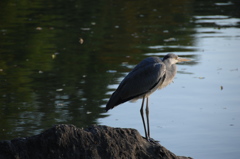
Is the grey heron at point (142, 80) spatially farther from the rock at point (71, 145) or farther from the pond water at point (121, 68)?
the rock at point (71, 145)

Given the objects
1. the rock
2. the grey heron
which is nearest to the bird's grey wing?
the grey heron

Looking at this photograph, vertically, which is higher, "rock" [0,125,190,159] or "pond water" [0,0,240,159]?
"rock" [0,125,190,159]

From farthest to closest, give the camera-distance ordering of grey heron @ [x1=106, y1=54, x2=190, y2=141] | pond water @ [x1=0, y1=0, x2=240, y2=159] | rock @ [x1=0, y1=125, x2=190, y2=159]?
1. pond water @ [x1=0, y1=0, x2=240, y2=159]
2. grey heron @ [x1=106, y1=54, x2=190, y2=141]
3. rock @ [x1=0, y1=125, x2=190, y2=159]

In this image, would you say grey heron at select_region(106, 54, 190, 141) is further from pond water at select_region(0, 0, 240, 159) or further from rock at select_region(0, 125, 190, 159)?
rock at select_region(0, 125, 190, 159)

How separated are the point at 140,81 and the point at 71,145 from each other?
91.6 inches

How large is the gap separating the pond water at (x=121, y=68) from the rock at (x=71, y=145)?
2288 millimetres

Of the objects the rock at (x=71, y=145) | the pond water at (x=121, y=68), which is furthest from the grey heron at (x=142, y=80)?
the rock at (x=71, y=145)

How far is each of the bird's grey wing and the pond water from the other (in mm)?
1031

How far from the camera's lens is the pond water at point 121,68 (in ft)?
30.4

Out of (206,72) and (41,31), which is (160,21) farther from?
(206,72)

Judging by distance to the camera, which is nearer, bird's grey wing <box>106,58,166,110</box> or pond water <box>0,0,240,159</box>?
bird's grey wing <box>106,58,166,110</box>

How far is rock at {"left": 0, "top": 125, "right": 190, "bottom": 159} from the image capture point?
5.66 m

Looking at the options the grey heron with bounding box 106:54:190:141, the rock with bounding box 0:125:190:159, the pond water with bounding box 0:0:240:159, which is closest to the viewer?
the rock with bounding box 0:125:190:159

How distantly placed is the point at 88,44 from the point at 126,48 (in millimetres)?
1295
